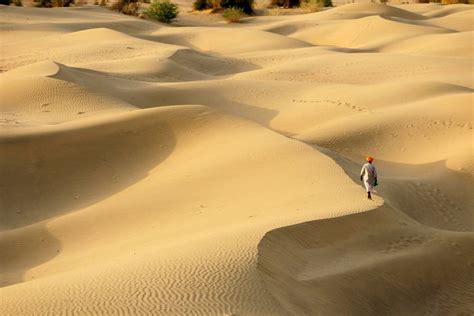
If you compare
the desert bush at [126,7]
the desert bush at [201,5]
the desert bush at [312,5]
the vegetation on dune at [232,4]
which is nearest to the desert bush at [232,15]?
the vegetation on dune at [232,4]

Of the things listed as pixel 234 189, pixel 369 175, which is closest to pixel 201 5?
pixel 234 189

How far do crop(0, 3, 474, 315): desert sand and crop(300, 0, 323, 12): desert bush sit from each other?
18378mm

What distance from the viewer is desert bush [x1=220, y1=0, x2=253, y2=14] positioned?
36.6 metres

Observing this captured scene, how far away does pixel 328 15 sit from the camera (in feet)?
111

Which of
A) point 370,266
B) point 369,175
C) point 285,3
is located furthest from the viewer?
point 285,3

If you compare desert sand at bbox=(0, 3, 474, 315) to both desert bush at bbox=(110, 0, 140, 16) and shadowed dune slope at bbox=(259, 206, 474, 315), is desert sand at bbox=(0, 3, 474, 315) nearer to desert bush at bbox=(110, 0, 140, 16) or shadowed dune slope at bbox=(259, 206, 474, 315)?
shadowed dune slope at bbox=(259, 206, 474, 315)

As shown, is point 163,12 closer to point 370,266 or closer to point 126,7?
point 126,7

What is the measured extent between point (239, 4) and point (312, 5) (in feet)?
15.5

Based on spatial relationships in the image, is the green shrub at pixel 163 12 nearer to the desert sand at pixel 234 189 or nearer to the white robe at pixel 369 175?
the desert sand at pixel 234 189

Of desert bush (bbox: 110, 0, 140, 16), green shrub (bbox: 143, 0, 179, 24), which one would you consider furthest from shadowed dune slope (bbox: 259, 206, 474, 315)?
desert bush (bbox: 110, 0, 140, 16)

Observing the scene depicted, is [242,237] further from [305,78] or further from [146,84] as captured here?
[305,78]

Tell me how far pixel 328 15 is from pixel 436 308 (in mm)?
27118

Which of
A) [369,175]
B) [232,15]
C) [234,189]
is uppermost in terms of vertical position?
[369,175]

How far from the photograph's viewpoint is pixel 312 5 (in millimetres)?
39625
